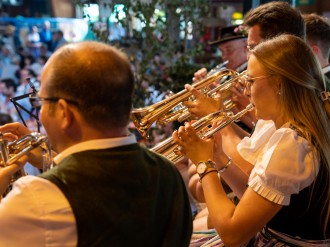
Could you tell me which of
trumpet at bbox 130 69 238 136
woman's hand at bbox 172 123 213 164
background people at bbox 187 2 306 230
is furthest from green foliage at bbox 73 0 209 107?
woman's hand at bbox 172 123 213 164

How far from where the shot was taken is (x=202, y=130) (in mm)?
1990

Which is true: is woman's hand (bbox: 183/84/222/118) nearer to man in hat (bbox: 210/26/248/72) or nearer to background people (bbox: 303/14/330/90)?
background people (bbox: 303/14/330/90)

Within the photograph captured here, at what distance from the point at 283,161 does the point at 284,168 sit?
0.02 meters

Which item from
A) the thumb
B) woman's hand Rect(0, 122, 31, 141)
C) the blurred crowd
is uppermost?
the thumb

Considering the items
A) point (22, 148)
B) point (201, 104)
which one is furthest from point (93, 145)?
point (201, 104)

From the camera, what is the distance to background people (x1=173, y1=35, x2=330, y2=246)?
1.55 meters

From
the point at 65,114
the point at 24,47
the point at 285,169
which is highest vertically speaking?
the point at 65,114

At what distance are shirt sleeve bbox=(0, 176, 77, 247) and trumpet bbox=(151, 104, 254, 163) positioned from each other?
86 cm

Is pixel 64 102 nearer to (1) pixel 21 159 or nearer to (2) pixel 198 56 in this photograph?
(1) pixel 21 159

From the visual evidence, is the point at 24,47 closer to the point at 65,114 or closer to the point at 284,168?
the point at 284,168

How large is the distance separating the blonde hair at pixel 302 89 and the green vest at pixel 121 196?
0.54m

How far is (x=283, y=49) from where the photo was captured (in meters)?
1.66

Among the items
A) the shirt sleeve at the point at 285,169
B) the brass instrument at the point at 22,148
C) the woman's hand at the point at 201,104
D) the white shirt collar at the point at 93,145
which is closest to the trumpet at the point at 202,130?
the woman's hand at the point at 201,104

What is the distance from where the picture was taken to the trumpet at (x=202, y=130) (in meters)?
1.92
